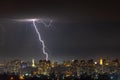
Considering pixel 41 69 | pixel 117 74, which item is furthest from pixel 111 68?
pixel 41 69

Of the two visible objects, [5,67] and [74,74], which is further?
[74,74]

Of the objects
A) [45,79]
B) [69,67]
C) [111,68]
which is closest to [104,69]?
[111,68]

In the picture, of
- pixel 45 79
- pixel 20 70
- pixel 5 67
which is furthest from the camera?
pixel 20 70

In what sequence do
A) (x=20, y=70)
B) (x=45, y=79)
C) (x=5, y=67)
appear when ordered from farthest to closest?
(x=20, y=70) < (x=5, y=67) < (x=45, y=79)

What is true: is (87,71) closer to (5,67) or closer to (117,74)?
(117,74)

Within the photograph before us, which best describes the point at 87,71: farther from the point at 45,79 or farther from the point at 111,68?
the point at 45,79

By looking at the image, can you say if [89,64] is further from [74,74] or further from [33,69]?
[33,69]

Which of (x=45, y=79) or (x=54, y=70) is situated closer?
(x=45, y=79)

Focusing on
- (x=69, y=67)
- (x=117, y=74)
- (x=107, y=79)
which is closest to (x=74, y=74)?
(x=69, y=67)
